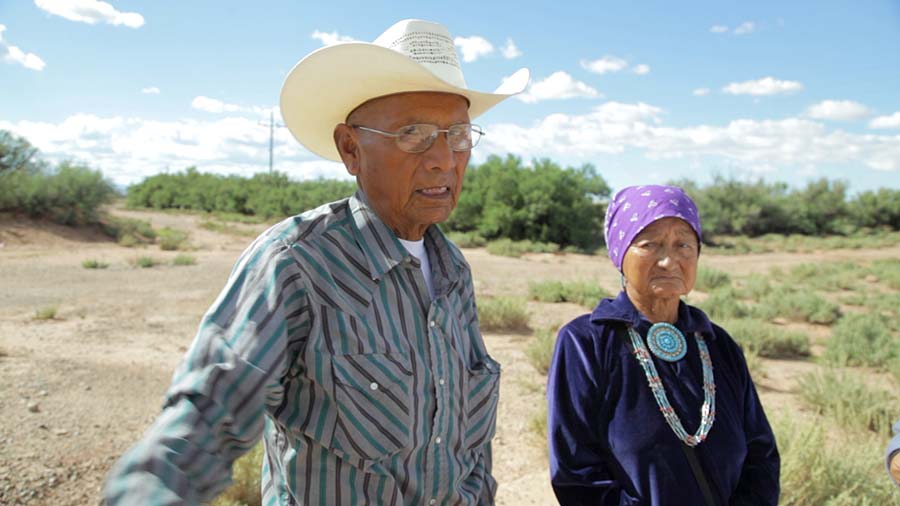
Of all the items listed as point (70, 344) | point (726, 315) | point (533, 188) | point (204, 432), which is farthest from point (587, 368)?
point (533, 188)

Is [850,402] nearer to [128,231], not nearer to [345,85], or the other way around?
[345,85]

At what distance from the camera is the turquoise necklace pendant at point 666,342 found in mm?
2270

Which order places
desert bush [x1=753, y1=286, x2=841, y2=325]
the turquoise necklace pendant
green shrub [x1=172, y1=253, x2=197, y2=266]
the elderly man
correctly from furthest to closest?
green shrub [x1=172, y1=253, x2=197, y2=266] → desert bush [x1=753, y1=286, x2=841, y2=325] → the turquoise necklace pendant → the elderly man

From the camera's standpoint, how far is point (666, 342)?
2293 mm

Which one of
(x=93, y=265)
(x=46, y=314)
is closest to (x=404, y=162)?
(x=46, y=314)

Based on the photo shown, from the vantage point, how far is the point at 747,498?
2.19 meters

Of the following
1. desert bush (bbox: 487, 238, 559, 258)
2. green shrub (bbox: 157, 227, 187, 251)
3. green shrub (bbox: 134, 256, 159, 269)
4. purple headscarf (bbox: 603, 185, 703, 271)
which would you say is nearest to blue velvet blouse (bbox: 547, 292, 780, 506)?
purple headscarf (bbox: 603, 185, 703, 271)

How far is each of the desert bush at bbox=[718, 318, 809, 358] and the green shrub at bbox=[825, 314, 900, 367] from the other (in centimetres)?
34

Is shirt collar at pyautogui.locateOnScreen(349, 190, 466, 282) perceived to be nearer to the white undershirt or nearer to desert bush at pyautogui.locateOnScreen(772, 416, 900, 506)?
the white undershirt

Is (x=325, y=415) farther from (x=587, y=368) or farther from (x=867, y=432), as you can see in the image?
(x=867, y=432)

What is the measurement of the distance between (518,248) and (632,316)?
21.2 meters

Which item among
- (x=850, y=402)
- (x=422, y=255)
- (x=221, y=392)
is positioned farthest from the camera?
(x=850, y=402)

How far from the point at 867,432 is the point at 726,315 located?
5033 mm

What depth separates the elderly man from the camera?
1.26 m
